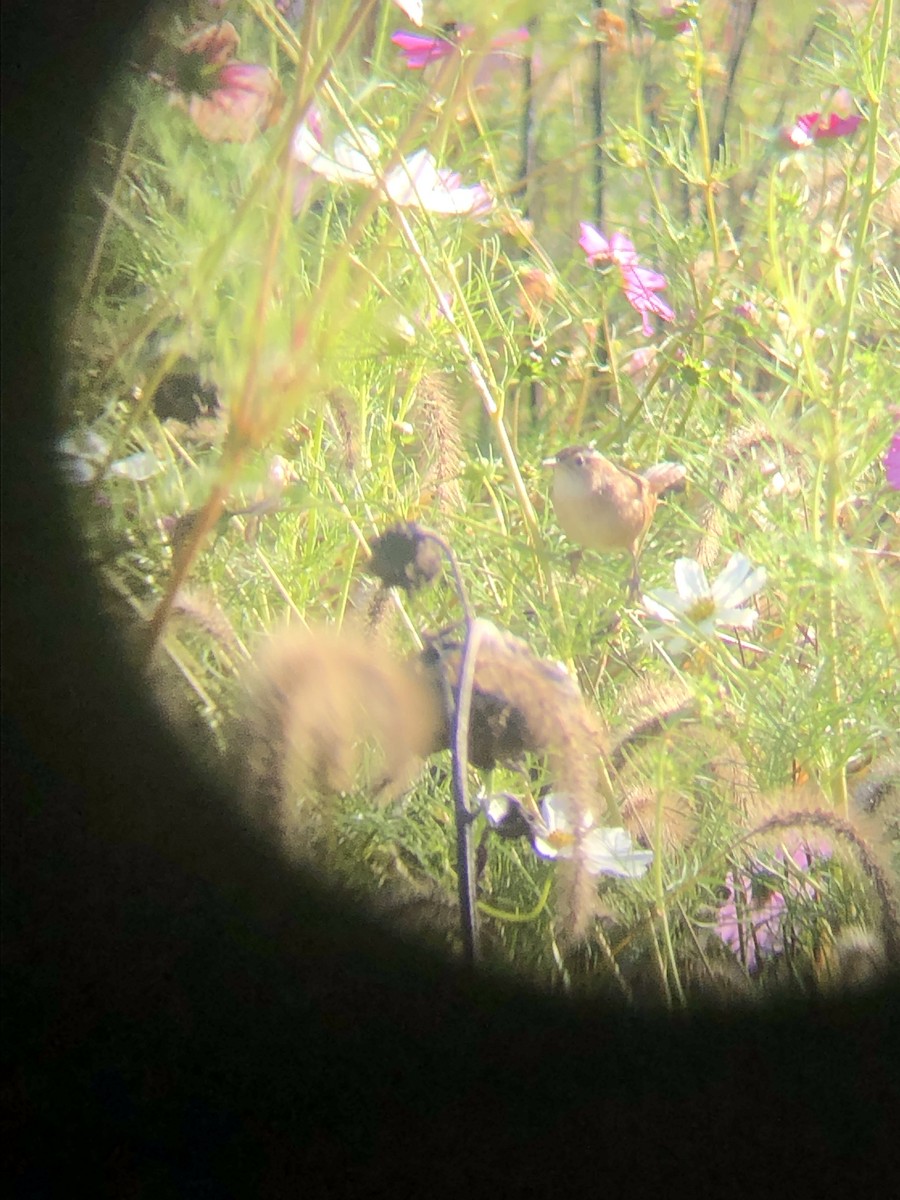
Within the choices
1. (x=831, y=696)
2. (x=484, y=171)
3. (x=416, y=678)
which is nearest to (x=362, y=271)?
(x=484, y=171)

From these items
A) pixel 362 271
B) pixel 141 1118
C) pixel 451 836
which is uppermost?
pixel 362 271

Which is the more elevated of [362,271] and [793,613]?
[362,271]

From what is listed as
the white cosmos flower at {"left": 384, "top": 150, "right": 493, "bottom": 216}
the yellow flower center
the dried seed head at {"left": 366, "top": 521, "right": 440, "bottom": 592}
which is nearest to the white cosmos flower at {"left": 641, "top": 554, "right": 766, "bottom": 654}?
the yellow flower center

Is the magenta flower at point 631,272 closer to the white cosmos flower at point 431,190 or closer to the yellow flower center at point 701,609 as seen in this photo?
the white cosmos flower at point 431,190

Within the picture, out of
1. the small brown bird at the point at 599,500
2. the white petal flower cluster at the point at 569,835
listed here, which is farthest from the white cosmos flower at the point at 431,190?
the white petal flower cluster at the point at 569,835

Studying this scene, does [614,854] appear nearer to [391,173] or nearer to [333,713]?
[333,713]

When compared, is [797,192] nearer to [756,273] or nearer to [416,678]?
[756,273]
